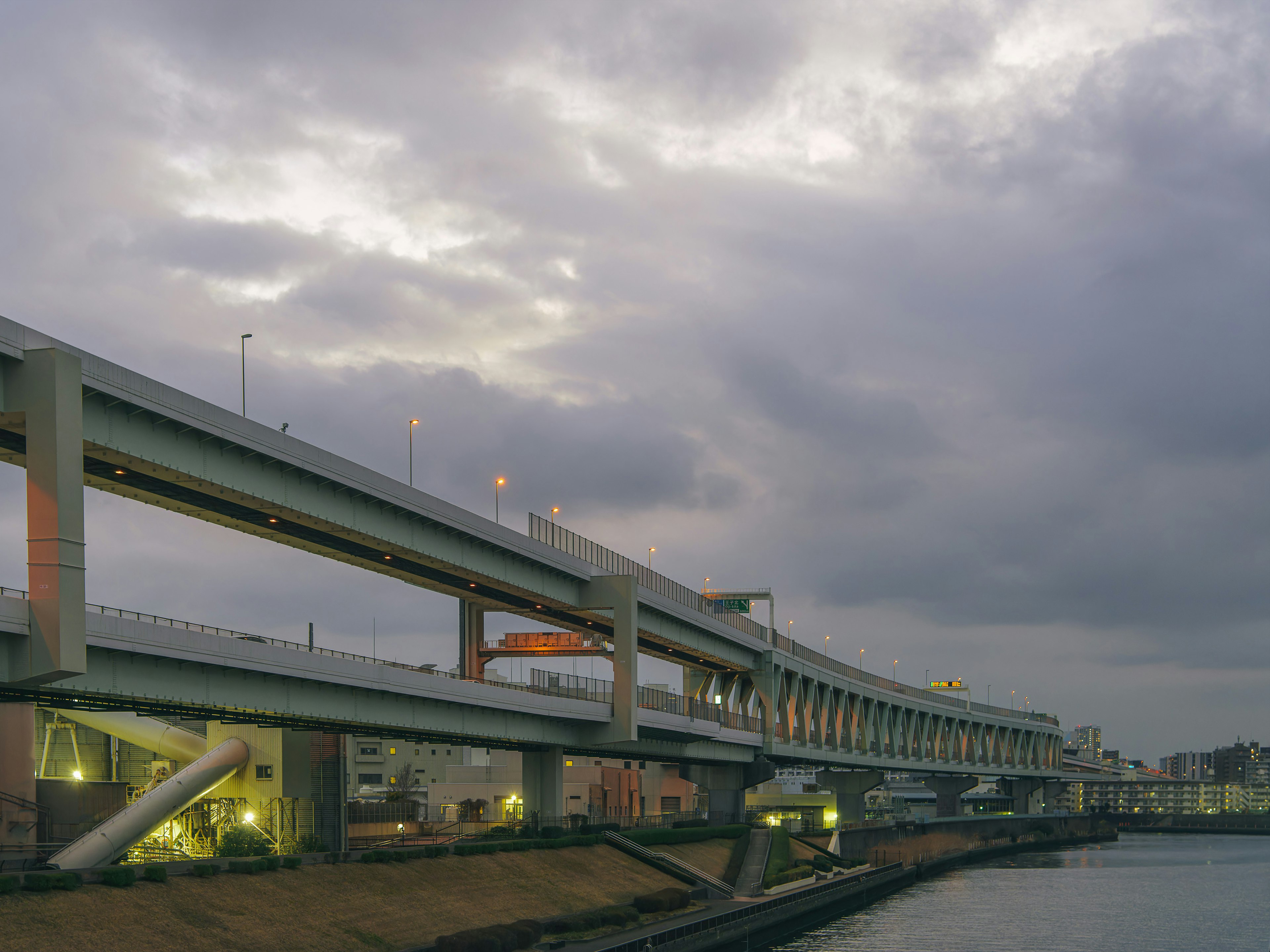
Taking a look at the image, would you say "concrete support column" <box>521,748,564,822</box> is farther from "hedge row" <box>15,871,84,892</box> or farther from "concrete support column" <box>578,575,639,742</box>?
"hedge row" <box>15,871,84,892</box>

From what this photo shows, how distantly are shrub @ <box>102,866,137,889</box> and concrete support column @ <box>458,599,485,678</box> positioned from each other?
42.9 metres

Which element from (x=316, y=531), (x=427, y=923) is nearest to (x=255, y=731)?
(x=316, y=531)

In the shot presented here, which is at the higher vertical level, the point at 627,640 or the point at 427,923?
the point at 627,640

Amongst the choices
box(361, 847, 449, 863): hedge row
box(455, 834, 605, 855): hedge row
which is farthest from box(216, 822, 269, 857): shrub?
box(455, 834, 605, 855): hedge row

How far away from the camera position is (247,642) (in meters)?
45.2

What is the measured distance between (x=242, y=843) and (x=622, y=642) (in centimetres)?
2923

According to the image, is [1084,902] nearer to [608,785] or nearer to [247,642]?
[608,785]

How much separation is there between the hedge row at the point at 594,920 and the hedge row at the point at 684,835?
54.1 feet

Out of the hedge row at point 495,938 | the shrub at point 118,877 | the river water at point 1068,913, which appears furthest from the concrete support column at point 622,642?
the shrub at point 118,877

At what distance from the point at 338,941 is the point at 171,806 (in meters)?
13.4

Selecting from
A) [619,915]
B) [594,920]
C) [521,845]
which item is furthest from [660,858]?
[594,920]

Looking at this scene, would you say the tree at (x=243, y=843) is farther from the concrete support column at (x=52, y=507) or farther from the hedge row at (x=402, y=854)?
the concrete support column at (x=52, y=507)

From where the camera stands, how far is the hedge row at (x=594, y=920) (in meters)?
52.0

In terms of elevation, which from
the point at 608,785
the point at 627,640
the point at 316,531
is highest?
A: the point at 316,531
